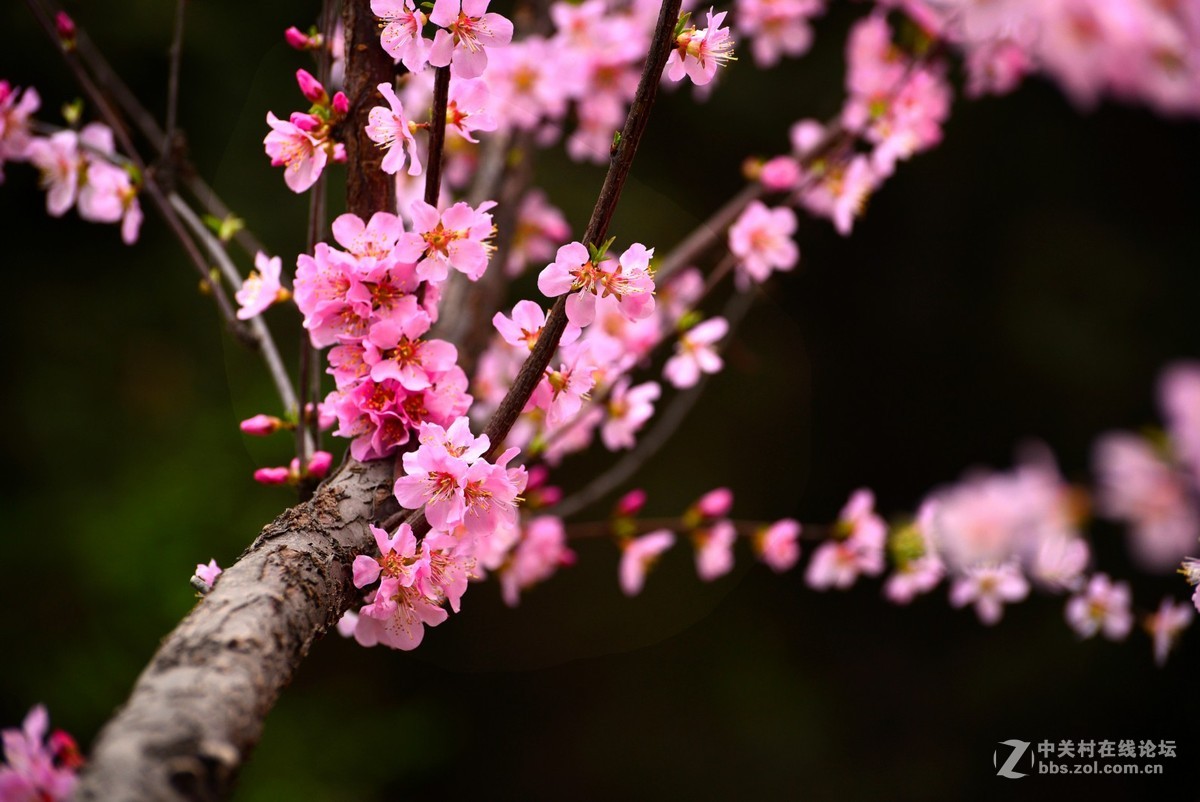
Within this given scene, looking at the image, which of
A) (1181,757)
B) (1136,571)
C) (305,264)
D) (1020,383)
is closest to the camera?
(305,264)

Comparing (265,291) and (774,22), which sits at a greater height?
(774,22)

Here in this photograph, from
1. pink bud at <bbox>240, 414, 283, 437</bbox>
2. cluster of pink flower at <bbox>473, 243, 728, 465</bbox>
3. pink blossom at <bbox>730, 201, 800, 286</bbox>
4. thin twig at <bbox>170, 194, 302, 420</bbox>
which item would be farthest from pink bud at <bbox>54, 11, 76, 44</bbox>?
pink blossom at <bbox>730, 201, 800, 286</bbox>

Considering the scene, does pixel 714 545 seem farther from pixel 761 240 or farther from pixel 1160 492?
pixel 1160 492

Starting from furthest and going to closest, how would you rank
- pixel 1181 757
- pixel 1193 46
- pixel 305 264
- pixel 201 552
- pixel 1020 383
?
pixel 1020 383 → pixel 1181 757 → pixel 201 552 → pixel 1193 46 → pixel 305 264

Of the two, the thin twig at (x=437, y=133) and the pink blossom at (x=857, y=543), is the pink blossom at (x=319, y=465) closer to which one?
the thin twig at (x=437, y=133)

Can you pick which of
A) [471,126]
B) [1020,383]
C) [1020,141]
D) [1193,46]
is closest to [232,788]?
[471,126]

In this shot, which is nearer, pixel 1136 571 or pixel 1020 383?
pixel 1136 571

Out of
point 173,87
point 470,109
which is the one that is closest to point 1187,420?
point 470,109

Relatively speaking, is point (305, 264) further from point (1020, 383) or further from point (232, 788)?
point (1020, 383)
